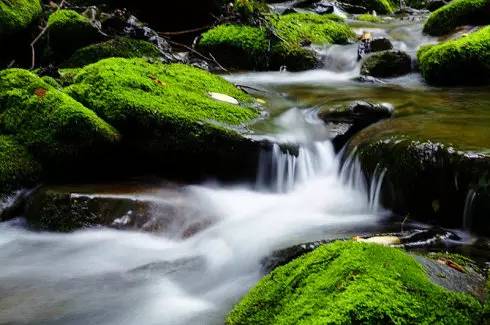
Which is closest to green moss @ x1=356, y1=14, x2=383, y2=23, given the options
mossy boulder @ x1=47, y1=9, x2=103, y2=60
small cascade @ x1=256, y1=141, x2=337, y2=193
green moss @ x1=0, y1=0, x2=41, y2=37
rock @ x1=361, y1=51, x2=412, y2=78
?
rock @ x1=361, y1=51, x2=412, y2=78

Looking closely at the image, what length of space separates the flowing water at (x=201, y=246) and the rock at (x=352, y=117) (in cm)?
15

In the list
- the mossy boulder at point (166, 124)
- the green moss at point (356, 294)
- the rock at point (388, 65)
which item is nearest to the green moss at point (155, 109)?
the mossy boulder at point (166, 124)

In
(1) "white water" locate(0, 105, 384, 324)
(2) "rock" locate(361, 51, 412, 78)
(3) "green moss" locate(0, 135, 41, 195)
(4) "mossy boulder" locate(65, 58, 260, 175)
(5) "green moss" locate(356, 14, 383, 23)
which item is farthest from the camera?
(5) "green moss" locate(356, 14, 383, 23)

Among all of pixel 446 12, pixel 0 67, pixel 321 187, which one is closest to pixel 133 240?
pixel 321 187

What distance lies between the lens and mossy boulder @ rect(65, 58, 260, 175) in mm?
5289

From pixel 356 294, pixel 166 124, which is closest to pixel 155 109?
pixel 166 124

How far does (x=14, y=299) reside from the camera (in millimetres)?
3498

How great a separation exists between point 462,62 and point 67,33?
648 cm

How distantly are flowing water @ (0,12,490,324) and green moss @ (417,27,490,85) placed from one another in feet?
6.66

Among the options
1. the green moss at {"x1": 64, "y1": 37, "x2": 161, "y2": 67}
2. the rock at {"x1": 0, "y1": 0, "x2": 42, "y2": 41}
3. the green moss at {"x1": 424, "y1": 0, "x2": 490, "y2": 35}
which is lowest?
the green moss at {"x1": 64, "y1": 37, "x2": 161, "y2": 67}

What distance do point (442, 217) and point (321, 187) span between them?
4.59 feet

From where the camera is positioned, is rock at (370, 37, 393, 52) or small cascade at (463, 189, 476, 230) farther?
rock at (370, 37, 393, 52)

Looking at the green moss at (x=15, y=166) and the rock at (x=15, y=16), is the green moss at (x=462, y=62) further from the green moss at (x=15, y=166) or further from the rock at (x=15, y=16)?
the rock at (x=15, y=16)

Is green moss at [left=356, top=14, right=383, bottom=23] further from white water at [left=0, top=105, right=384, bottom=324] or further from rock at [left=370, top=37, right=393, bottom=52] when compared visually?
white water at [left=0, top=105, right=384, bottom=324]
